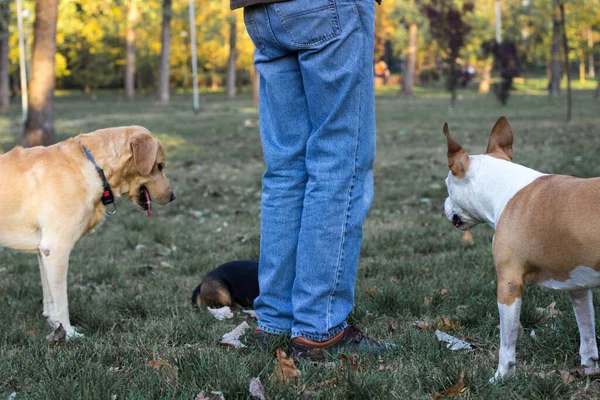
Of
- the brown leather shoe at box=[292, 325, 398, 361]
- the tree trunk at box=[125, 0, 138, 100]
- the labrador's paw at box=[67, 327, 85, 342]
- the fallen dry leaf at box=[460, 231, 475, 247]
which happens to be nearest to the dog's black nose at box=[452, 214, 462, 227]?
the brown leather shoe at box=[292, 325, 398, 361]

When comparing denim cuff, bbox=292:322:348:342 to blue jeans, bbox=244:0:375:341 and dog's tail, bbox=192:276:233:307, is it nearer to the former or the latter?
blue jeans, bbox=244:0:375:341

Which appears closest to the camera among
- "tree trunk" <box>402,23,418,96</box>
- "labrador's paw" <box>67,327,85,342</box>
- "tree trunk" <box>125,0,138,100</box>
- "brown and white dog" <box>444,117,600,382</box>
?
"brown and white dog" <box>444,117,600,382</box>

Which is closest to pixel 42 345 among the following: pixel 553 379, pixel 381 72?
pixel 553 379

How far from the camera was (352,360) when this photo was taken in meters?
2.88

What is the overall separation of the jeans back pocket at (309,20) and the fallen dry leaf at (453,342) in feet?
5.25

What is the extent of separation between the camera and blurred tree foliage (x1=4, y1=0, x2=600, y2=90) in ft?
113

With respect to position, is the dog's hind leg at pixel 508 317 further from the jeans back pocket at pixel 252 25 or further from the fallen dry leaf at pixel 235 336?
the jeans back pocket at pixel 252 25

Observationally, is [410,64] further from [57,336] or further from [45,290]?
[57,336]

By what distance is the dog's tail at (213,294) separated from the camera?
4.23m

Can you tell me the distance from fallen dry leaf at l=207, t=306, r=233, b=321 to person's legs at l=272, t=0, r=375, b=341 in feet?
3.33

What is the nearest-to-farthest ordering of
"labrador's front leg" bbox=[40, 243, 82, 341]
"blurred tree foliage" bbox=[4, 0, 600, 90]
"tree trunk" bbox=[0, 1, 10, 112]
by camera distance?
1. "labrador's front leg" bbox=[40, 243, 82, 341]
2. "tree trunk" bbox=[0, 1, 10, 112]
3. "blurred tree foliage" bbox=[4, 0, 600, 90]

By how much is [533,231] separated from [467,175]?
0.53 meters

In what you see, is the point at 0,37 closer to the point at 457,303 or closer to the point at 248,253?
the point at 248,253

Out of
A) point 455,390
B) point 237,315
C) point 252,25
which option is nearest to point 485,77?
point 237,315
